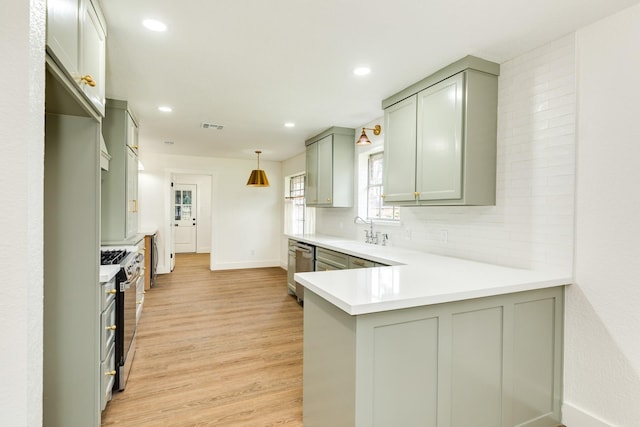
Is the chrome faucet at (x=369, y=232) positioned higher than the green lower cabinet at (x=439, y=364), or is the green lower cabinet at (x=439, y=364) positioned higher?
the chrome faucet at (x=369, y=232)

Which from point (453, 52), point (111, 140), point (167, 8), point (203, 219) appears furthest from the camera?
point (203, 219)

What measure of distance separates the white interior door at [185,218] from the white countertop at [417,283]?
28.1 ft

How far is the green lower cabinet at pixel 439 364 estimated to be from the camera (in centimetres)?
149

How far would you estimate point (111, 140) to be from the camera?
3.28m

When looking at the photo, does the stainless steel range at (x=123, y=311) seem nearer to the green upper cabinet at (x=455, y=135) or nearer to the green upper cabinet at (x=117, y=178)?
the green upper cabinet at (x=117, y=178)

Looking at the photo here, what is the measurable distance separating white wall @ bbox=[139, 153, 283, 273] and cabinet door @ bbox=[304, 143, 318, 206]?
241cm

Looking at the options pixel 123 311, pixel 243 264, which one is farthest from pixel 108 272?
pixel 243 264

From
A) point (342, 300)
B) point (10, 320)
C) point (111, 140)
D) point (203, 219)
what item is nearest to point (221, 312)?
point (111, 140)

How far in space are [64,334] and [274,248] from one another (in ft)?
19.0

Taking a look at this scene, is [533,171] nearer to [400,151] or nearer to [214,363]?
[400,151]

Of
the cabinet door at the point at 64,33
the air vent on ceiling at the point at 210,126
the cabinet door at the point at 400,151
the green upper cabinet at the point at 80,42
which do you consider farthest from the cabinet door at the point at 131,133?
the cabinet door at the point at 400,151

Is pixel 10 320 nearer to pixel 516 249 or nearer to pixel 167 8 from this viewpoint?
pixel 167 8

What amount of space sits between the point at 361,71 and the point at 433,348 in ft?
6.91

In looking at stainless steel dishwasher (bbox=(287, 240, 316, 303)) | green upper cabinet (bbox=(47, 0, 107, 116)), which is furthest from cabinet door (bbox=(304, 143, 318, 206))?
green upper cabinet (bbox=(47, 0, 107, 116))
